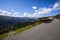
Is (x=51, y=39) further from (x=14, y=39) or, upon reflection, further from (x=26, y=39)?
(x=14, y=39)

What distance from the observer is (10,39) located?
912 centimetres

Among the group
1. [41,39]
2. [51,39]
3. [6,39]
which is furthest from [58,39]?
[6,39]

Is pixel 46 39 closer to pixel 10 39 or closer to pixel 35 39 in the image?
pixel 35 39

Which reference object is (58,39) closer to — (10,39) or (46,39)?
(46,39)

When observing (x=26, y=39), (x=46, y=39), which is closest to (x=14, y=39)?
(x=26, y=39)

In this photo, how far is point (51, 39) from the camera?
9.27 meters

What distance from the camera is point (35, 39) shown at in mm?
9242

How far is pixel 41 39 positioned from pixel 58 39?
60.2 inches

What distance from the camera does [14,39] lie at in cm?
912

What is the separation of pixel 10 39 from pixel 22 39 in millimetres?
1068

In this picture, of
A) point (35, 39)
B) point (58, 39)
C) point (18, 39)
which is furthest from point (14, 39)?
point (58, 39)

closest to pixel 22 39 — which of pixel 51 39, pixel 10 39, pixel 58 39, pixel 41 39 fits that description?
pixel 10 39

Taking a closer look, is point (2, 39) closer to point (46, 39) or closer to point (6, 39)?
point (6, 39)

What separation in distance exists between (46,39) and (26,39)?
1811mm
